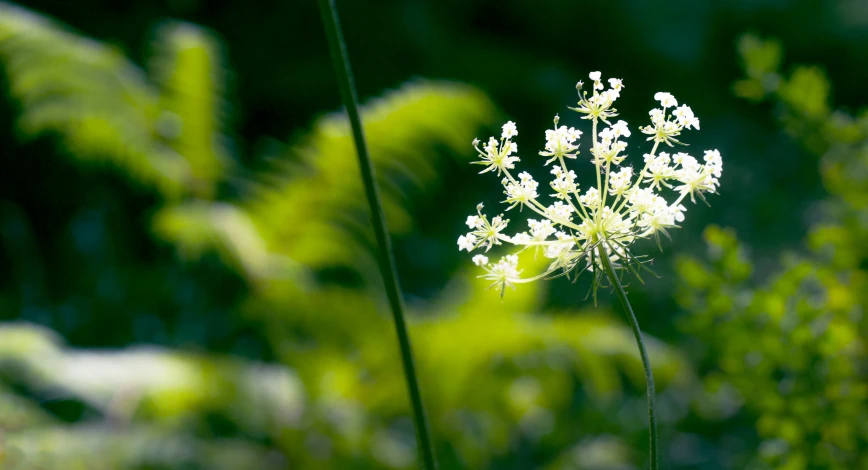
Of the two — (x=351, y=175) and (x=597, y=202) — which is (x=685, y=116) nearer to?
(x=597, y=202)

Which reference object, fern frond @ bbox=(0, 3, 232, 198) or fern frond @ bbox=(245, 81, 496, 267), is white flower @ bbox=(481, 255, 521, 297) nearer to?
fern frond @ bbox=(245, 81, 496, 267)

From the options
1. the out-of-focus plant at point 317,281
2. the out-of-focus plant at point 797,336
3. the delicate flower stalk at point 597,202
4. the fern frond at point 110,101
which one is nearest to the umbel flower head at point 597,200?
the delicate flower stalk at point 597,202

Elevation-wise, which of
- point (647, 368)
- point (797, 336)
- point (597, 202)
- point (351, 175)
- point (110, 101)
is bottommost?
point (647, 368)

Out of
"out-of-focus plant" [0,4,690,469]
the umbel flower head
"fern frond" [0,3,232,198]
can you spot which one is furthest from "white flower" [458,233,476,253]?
"fern frond" [0,3,232,198]

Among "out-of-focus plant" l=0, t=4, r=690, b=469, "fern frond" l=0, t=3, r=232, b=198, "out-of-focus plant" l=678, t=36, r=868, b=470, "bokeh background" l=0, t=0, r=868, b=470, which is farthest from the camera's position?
"fern frond" l=0, t=3, r=232, b=198

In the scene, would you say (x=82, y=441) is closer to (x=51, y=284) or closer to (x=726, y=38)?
(x=51, y=284)

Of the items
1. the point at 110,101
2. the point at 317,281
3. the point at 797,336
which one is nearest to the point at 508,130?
the point at 797,336

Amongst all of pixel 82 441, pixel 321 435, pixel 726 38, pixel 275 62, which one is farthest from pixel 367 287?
pixel 726 38
